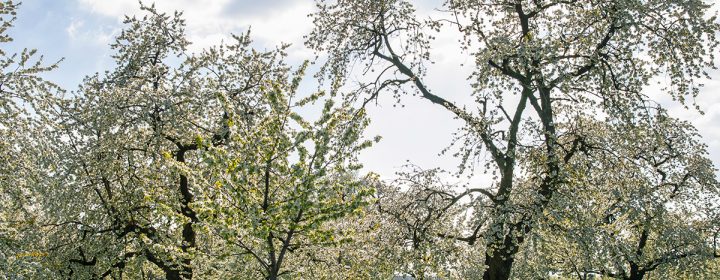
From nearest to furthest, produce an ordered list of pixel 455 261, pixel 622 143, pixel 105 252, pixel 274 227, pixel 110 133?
pixel 274 227 → pixel 622 143 → pixel 455 261 → pixel 110 133 → pixel 105 252

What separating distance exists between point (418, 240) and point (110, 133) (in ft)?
28.1

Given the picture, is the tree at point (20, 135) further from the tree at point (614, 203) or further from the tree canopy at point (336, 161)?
the tree at point (614, 203)

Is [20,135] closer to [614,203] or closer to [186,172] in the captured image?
[186,172]

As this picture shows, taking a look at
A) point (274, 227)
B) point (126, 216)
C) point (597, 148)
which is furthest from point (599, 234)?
point (126, 216)

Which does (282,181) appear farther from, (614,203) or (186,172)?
(614,203)

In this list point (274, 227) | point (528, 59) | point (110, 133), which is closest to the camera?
point (274, 227)

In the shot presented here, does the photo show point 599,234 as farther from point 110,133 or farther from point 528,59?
point 110,133

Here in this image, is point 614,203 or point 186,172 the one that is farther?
Answer: point 614,203

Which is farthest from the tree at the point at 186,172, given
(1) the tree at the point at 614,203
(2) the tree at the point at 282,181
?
(1) the tree at the point at 614,203

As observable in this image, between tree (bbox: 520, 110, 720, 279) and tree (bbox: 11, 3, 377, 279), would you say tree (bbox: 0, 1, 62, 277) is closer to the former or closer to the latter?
tree (bbox: 11, 3, 377, 279)

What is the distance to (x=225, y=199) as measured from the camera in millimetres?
10844

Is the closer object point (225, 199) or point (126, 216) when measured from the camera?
point (225, 199)

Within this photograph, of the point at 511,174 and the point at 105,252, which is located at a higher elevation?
the point at 511,174

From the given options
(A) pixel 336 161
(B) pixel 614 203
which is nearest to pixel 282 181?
(A) pixel 336 161
